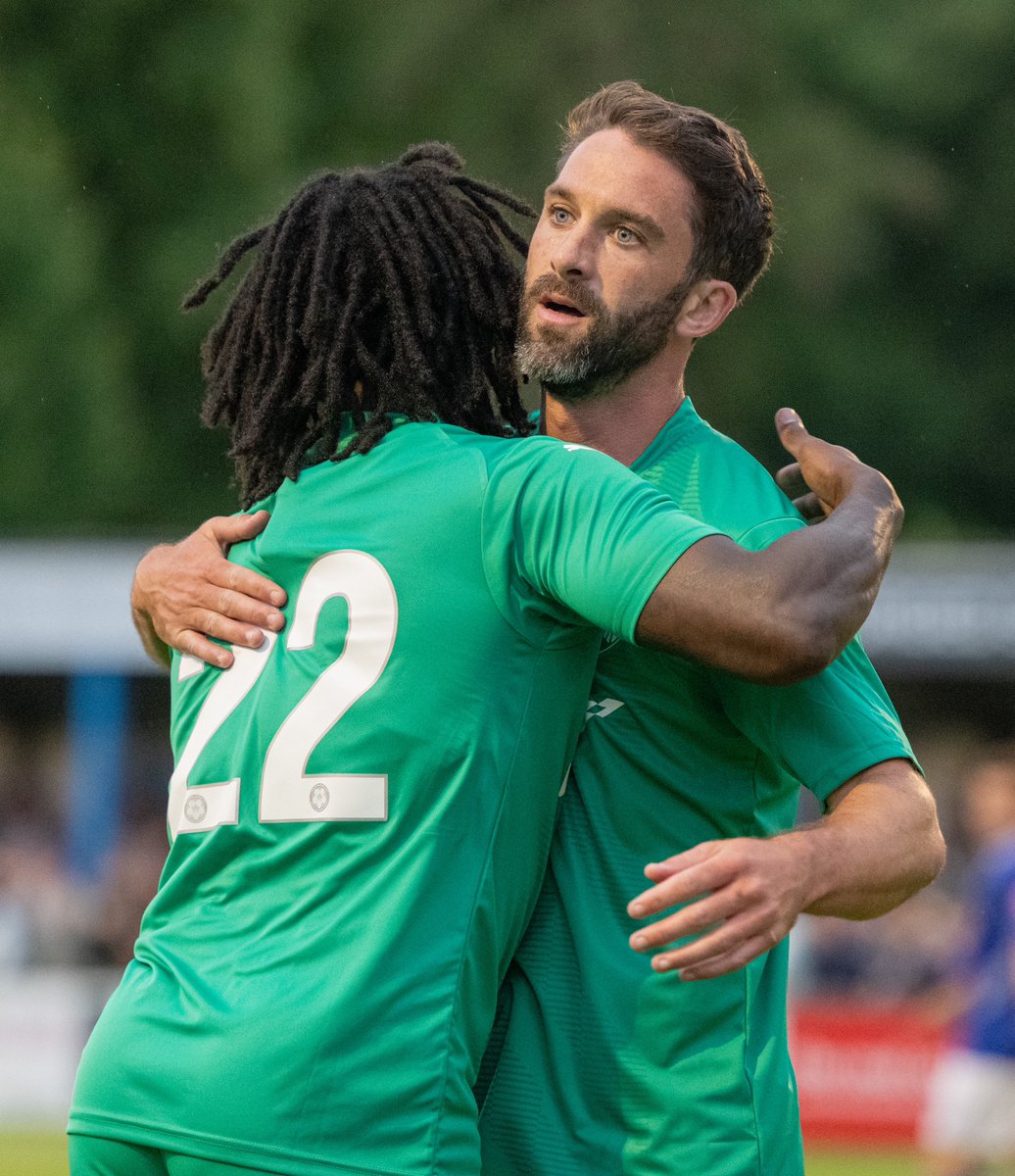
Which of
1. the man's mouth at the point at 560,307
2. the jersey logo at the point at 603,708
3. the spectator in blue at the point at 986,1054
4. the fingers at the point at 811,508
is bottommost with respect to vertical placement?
the spectator in blue at the point at 986,1054

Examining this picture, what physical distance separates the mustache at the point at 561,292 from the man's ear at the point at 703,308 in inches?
7.8

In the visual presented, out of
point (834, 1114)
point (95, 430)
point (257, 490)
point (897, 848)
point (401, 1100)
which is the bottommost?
point (834, 1114)

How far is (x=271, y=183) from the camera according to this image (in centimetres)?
2386

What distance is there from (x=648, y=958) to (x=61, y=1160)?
9.35 m

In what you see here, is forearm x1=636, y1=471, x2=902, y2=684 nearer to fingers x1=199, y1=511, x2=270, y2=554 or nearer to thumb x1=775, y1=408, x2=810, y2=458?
thumb x1=775, y1=408, x2=810, y2=458

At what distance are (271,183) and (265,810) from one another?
2174 cm

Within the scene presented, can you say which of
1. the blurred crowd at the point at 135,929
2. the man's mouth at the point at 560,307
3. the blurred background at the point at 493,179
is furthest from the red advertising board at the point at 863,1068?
the man's mouth at the point at 560,307

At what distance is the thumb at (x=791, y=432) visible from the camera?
3.42 metres

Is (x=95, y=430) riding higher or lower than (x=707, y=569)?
lower

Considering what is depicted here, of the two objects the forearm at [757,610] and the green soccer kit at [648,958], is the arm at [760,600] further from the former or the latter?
the green soccer kit at [648,958]

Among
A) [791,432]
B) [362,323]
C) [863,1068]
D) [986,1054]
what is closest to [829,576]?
[791,432]

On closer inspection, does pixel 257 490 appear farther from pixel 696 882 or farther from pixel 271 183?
pixel 271 183

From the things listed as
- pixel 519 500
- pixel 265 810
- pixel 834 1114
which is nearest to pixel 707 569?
pixel 519 500

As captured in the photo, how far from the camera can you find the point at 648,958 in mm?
3156
